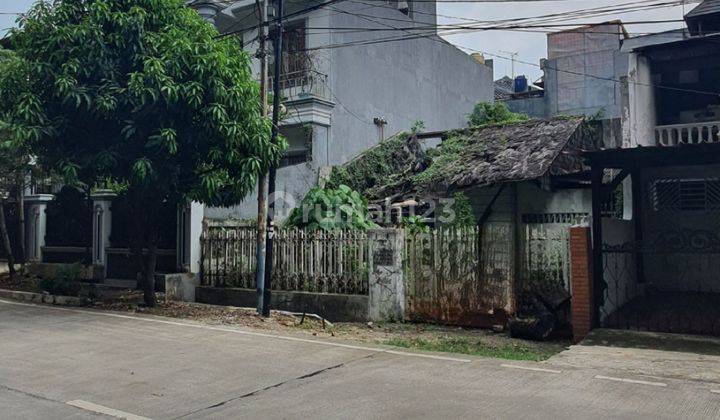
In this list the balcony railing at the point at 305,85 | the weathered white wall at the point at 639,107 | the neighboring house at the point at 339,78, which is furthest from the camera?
the balcony railing at the point at 305,85

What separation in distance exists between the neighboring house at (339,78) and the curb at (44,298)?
3.52m

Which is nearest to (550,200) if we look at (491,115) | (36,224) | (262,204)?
(262,204)

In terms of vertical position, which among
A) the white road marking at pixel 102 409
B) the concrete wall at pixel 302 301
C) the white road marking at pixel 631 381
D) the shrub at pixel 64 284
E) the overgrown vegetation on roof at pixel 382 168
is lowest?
the white road marking at pixel 102 409

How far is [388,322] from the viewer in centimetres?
1106

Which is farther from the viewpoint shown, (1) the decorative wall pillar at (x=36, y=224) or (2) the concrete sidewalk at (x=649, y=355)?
(1) the decorative wall pillar at (x=36, y=224)

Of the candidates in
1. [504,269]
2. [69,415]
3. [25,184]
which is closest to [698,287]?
[504,269]

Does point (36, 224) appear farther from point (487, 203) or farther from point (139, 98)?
point (487, 203)

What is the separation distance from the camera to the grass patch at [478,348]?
8.41m

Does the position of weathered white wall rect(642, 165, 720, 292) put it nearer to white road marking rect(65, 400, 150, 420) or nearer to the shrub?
white road marking rect(65, 400, 150, 420)

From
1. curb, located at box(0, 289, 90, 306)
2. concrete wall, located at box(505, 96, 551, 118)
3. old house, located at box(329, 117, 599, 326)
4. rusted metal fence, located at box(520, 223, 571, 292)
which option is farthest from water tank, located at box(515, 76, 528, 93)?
curb, located at box(0, 289, 90, 306)

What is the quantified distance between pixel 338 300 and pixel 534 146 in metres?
5.66

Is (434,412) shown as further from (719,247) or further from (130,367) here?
(719,247)

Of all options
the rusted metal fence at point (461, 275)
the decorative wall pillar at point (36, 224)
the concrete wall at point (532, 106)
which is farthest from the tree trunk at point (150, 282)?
the concrete wall at point (532, 106)

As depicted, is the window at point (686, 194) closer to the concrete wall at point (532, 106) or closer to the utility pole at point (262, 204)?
the utility pole at point (262, 204)
